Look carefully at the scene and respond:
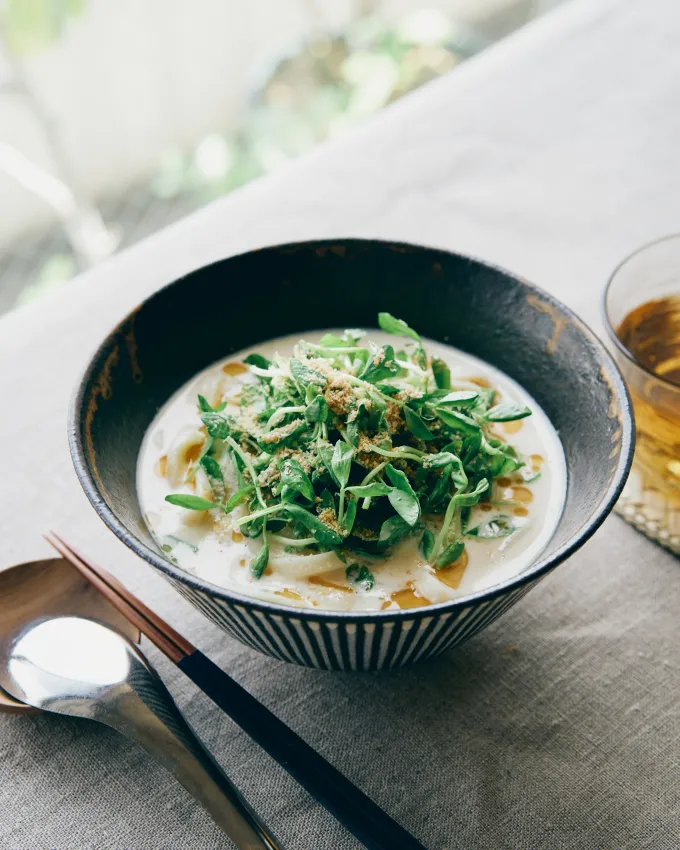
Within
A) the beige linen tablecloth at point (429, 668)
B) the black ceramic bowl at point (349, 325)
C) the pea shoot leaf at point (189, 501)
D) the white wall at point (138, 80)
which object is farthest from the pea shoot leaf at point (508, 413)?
the white wall at point (138, 80)

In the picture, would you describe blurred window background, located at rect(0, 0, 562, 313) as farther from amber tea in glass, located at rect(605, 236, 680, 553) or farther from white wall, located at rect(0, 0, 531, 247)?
amber tea in glass, located at rect(605, 236, 680, 553)

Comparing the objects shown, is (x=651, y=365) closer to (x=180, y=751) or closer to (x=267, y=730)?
(x=267, y=730)

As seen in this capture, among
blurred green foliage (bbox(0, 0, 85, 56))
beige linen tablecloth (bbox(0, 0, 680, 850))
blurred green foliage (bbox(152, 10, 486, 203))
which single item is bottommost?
beige linen tablecloth (bbox(0, 0, 680, 850))

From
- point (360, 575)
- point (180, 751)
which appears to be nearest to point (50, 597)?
point (180, 751)

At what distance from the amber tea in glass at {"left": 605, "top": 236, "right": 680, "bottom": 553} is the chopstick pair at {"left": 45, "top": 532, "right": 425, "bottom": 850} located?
690mm

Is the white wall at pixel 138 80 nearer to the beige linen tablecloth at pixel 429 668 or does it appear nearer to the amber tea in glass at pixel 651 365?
the beige linen tablecloth at pixel 429 668

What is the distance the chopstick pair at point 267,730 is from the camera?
1.00 metres

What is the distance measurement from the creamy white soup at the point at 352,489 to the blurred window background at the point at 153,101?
2359 mm

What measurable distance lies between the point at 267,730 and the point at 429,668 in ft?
0.91

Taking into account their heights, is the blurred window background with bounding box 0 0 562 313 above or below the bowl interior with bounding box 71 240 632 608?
above

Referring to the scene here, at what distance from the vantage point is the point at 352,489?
43.4 inches

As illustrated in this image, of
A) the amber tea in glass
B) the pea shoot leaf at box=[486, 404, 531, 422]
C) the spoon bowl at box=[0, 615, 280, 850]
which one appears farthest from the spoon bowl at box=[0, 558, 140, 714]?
the amber tea in glass

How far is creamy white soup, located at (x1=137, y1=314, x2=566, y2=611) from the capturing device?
3.72 feet

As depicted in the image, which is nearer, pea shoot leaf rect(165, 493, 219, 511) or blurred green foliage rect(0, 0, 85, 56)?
pea shoot leaf rect(165, 493, 219, 511)
